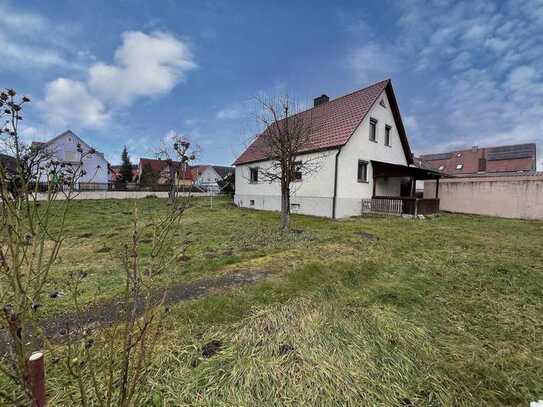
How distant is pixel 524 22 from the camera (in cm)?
791

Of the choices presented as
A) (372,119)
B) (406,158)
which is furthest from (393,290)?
(406,158)

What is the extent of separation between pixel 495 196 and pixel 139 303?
20.6 meters

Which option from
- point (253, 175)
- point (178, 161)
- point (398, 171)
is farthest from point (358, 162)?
point (178, 161)

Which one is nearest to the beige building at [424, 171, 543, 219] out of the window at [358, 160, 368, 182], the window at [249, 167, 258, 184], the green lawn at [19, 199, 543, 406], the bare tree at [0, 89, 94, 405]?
the window at [358, 160, 368, 182]

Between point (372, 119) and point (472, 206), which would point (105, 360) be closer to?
point (372, 119)

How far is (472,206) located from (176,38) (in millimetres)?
20087

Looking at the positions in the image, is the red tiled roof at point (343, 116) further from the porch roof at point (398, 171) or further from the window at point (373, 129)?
the porch roof at point (398, 171)

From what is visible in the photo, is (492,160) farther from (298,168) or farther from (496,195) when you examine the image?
(298,168)

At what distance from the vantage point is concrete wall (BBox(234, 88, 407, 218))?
12693 mm

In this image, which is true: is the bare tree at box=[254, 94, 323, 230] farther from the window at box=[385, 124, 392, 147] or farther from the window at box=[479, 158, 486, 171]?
the window at box=[479, 158, 486, 171]

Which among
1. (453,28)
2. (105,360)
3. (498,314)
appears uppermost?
(453,28)

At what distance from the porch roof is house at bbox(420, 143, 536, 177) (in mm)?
28921

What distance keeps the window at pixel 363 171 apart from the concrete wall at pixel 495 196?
8349 mm

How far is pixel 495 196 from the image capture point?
51.6 feet
